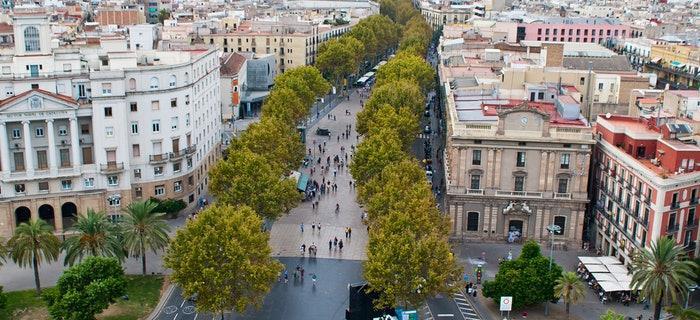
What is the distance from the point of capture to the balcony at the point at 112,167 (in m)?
91.7

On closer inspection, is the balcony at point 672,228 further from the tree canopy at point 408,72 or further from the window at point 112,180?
the tree canopy at point 408,72

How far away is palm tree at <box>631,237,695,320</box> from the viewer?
64312 mm

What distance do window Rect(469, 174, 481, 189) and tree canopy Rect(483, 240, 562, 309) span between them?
19113 millimetres

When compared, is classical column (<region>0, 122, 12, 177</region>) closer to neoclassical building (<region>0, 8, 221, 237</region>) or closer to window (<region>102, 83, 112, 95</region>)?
neoclassical building (<region>0, 8, 221, 237</region>)

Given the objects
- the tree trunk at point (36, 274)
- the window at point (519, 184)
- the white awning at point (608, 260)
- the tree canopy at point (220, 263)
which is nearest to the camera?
the tree canopy at point (220, 263)

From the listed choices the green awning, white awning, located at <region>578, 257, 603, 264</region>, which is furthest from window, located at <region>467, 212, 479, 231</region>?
the green awning

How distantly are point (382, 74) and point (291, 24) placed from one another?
4195 cm

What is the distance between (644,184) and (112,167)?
60.5 metres

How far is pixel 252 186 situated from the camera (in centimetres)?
8456

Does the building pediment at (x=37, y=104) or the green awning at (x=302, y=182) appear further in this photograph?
the green awning at (x=302, y=182)

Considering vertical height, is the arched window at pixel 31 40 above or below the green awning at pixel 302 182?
above

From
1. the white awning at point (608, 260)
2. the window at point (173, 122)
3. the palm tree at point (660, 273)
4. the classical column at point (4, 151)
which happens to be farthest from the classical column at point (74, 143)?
the palm tree at point (660, 273)

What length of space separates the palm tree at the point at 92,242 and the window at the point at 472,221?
40286mm

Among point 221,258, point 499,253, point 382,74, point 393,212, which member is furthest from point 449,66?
point 221,258
